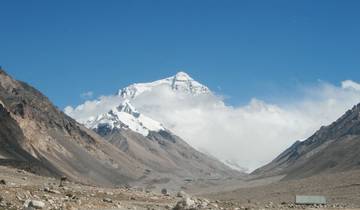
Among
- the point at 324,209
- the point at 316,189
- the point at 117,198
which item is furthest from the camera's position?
the point at 316,189

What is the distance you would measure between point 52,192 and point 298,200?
40.2 m

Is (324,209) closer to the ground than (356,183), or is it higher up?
closer to the ground

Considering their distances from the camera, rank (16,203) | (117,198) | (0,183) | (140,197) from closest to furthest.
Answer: (16,203)
(0,183)
(117,198)
(140,197)

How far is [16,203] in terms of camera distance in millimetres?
43188

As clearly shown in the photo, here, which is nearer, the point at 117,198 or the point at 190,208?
the point at 190,208

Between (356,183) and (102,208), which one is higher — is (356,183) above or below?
above

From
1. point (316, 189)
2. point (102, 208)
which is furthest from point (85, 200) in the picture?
point (316, 189)

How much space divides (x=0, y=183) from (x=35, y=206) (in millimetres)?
14561

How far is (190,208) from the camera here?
50.0m

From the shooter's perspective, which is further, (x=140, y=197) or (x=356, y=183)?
(x=356, y=183)

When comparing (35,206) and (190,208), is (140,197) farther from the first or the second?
(35,206)

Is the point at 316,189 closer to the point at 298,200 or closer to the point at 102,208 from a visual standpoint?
the point at 298,200

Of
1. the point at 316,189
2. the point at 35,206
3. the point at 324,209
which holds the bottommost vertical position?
the point at 35,206

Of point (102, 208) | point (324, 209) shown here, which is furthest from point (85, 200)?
point (324, 209)
